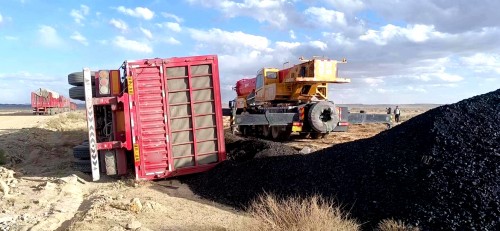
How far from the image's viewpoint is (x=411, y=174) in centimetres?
606

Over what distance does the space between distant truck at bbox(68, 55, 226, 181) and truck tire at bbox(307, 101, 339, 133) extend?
4.69m

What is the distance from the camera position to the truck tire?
1359 cm

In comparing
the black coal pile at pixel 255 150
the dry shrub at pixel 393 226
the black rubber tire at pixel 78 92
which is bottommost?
the dry shrub at pixel 393 226

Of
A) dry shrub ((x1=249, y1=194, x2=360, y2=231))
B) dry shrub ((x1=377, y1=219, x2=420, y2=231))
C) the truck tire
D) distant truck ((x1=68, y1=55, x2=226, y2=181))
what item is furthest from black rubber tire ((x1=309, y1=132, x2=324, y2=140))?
dry shrub ((x1=249, y1=194, x2=360, y2=231))

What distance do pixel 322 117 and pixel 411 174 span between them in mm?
7723

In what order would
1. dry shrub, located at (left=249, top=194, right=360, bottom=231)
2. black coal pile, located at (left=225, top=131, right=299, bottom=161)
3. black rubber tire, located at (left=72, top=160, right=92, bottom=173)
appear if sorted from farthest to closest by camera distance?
black rubber tire, located at (left=72, top=160, right=92, bottom=173), black coal pile, located at (left=225, top=131, right=299, bottom=161), dry shrub, located at (left=249, top=194, right=360, bottom=231)

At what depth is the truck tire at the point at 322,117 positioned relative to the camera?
535 inches

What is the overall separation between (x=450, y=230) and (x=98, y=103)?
676 centimetres

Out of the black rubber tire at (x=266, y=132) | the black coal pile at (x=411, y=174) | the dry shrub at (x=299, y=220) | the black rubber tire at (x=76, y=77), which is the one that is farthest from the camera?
the black rubber tire at (x=266, y=132)

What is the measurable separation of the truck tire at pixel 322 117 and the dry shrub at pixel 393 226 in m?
8.19

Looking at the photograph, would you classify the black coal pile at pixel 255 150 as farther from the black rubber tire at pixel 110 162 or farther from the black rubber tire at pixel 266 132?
the black rubber tire at pixel 266 132

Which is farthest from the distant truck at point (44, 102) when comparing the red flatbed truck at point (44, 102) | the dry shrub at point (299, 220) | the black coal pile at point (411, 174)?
the dry shrub at point (299, 220)

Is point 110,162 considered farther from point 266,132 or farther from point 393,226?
point 266,132

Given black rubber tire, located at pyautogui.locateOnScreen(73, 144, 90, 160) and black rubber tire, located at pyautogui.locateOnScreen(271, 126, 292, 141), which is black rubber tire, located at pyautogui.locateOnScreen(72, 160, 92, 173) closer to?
black rubber tire, located at pyautogui.locateOnScreen(73, 144, 90, 160)
